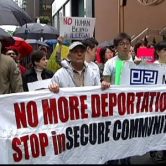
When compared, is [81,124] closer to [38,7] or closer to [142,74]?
[142,74]

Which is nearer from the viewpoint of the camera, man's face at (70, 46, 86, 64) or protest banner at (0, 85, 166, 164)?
protest banner at (0, 85, 166, 164)

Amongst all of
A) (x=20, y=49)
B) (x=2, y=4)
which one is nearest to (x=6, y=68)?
(x=20, y=49)

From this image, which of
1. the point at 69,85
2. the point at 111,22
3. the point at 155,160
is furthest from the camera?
the point at 111,22

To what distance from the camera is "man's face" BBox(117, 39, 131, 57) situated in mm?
6395

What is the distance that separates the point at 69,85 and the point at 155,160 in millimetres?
2102

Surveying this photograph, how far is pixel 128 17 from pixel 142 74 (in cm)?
1515

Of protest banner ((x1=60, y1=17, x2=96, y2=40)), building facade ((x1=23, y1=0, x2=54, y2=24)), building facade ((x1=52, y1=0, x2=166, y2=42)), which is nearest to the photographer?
protest banner ((x1=60, y1=17, x2=96, y2=40))

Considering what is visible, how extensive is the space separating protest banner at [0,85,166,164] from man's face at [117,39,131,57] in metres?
0.73

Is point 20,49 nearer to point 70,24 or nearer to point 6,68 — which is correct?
point 70,24

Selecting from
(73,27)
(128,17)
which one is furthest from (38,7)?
(73,27)

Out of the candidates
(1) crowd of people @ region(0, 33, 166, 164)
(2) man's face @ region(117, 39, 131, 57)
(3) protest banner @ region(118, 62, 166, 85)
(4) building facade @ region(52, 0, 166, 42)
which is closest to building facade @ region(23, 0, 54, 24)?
(4) building facade @ region(52, 0, 166, 42)

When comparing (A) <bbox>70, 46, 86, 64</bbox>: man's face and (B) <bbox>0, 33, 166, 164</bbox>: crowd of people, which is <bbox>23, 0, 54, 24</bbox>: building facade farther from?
(A) <bbox>70, 46, 86, 64</bbox>: man's face

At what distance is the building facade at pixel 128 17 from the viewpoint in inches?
747

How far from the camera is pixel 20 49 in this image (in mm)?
9570
